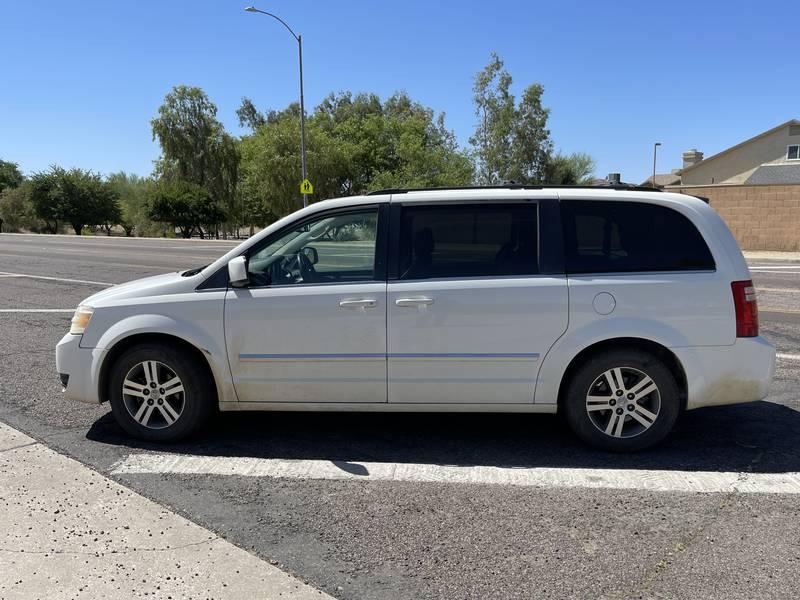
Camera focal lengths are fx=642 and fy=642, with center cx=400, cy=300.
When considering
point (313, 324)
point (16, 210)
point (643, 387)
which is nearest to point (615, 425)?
point (643, 387)

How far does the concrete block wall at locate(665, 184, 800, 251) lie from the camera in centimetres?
2625

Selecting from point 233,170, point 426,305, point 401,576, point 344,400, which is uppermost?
point 233,170

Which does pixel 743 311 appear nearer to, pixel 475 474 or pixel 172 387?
pixel 475 474

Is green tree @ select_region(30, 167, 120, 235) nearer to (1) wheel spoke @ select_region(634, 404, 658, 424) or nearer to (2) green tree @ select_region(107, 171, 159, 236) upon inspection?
(2) green tree @ select_region(107, 171, 159, 236)

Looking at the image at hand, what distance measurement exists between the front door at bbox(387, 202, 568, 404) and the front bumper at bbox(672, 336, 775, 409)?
891mm

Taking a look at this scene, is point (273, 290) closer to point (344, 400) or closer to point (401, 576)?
point (344, 400)

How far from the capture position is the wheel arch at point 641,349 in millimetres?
4199

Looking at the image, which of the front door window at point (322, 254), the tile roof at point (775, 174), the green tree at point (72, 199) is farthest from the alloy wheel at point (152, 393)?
the green tree at point (72, 199)

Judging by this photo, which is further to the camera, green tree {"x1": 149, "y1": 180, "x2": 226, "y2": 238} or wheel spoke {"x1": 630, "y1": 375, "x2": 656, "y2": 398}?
green tree {"x1": 149, "y1": 180, "x2": 226, "y2": 238}

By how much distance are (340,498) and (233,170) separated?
194ft

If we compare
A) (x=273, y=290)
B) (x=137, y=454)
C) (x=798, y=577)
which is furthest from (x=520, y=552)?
(x=137, y=454)

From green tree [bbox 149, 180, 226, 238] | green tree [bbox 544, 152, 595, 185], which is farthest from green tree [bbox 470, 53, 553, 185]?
green tree [bbox 149, 180, 226, 238]

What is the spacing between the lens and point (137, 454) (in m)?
4.40

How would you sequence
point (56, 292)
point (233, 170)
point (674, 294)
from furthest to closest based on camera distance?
point (233, 170), point (56, 292), point (674, 294)
